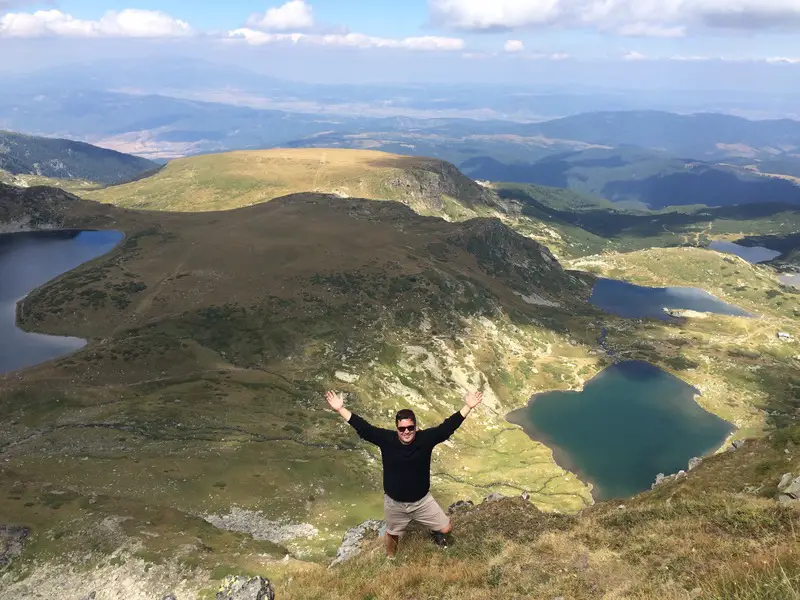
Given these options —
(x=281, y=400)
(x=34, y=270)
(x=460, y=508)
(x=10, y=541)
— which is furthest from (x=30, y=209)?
(x=460, y=508)

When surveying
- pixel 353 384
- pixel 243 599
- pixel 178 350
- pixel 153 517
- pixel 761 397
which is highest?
pixel 243 599

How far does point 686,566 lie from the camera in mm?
15836

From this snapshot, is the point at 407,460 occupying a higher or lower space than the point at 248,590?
higher

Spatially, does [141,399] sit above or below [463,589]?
below

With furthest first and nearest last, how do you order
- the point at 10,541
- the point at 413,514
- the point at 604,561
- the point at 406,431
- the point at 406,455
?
the point at 10,541, the point at 604,561, the point at 413,514, the point at 406,455, the point at 406,431

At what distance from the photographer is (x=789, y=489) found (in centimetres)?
2625

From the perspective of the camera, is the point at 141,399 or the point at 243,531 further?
the point at 141,399

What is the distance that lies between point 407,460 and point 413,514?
3.09 metres

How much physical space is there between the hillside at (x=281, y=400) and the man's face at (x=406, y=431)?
514 cm

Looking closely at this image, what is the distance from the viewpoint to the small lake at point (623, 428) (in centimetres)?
11294

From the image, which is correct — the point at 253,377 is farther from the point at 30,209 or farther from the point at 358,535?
the point at 30,209

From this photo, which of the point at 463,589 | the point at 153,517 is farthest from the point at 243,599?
the point at 153,517

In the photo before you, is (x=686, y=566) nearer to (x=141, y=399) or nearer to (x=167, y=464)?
(x=167, y=464)

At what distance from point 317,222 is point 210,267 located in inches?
2379
